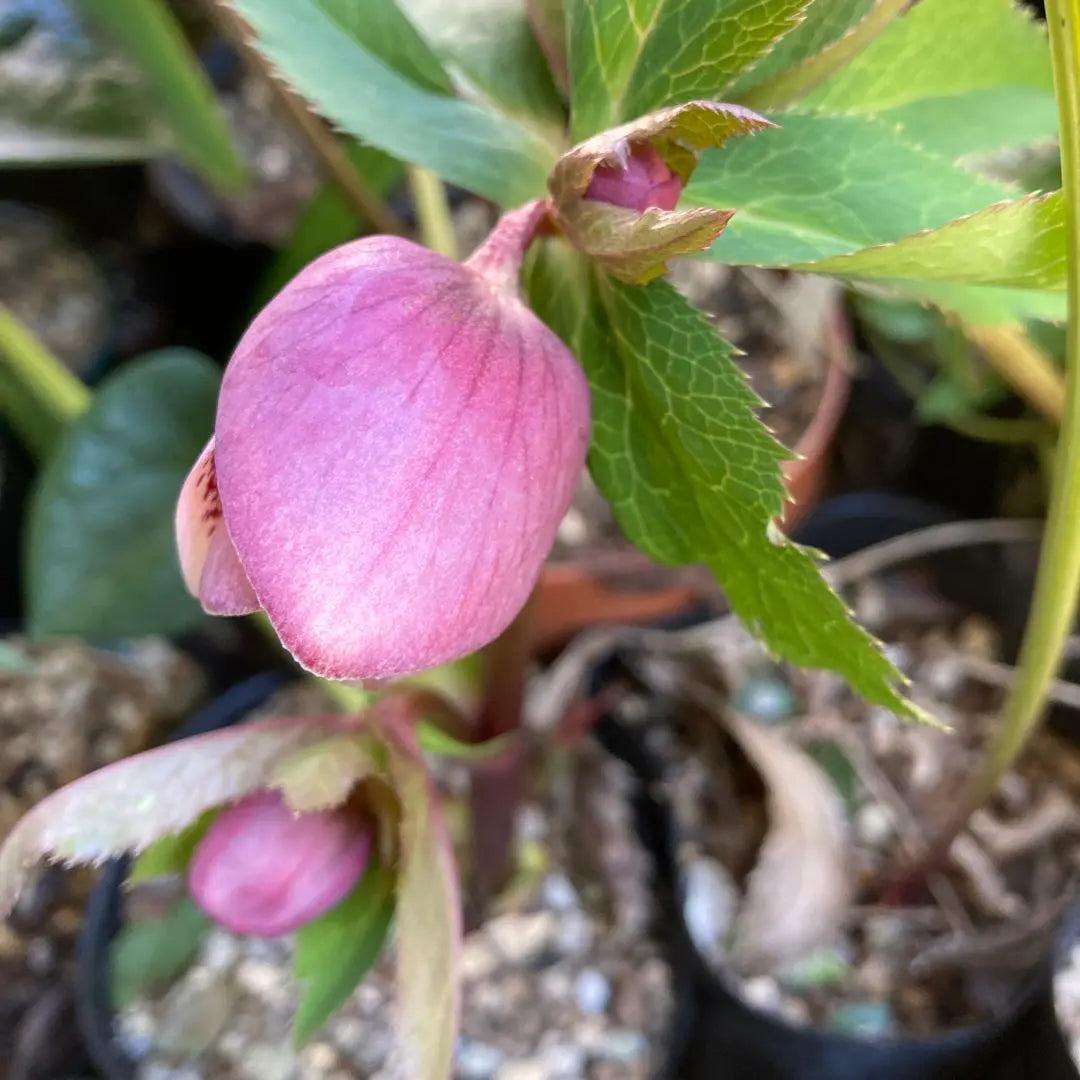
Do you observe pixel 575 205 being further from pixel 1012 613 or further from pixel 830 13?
pixel 1012 613

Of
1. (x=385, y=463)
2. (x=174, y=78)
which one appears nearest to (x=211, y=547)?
(x=385, y=463)

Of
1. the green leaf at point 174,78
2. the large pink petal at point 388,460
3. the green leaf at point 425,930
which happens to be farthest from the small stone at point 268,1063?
the green leaf at point 174,78

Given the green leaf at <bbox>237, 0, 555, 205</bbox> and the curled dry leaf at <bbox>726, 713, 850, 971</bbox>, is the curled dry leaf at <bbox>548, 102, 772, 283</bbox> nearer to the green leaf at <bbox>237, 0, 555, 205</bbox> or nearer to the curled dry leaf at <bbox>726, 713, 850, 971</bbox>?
the green leaf at <bbox>237, 0, 555, 205</bbox>

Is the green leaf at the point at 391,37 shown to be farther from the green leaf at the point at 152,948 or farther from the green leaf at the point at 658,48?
the green leaf at the point at 152,948

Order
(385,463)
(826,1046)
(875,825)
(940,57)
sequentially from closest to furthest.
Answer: (385,463) < (940,57) < (826,1046) < (875,825)

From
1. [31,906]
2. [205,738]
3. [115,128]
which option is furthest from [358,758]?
[115,128]

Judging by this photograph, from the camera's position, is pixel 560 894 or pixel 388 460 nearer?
pixel 388 460

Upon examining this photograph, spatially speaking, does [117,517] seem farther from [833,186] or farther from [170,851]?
[833,186]
